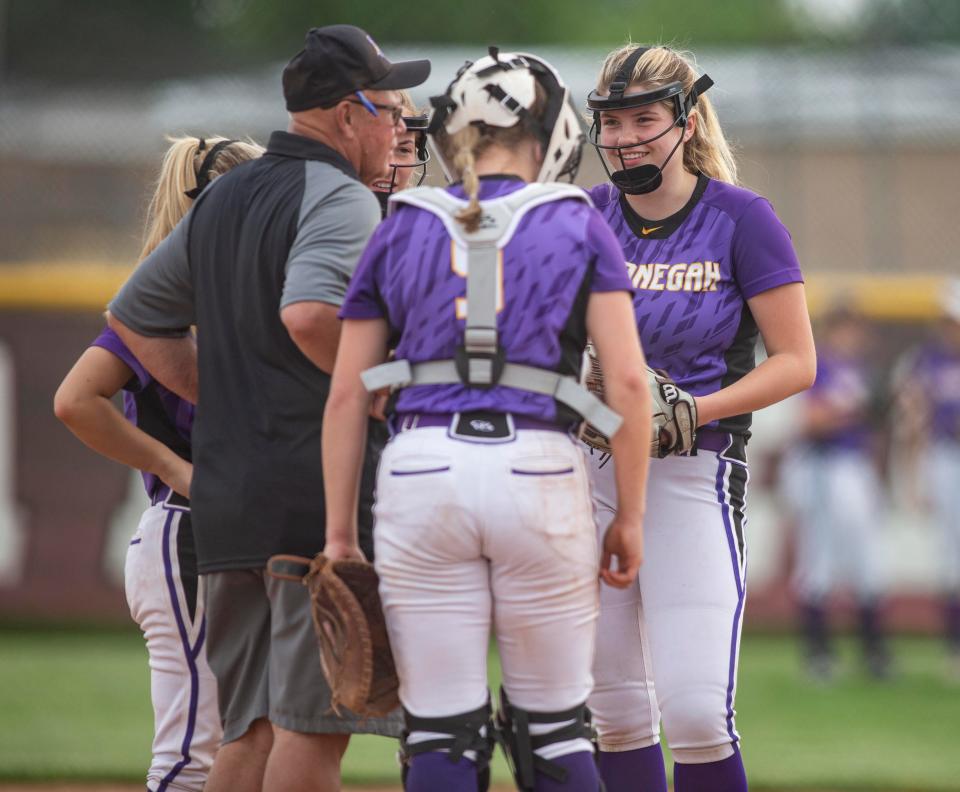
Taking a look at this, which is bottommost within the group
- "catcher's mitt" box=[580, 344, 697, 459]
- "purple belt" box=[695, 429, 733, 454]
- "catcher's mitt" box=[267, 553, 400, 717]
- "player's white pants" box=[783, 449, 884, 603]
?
"player's white pants" box=[783, 449, 884, 603]

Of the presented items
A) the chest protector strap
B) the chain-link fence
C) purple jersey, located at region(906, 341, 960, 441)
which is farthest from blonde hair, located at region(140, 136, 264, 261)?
the chain-link fence

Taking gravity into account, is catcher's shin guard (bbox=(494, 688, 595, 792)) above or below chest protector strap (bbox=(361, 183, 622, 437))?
below

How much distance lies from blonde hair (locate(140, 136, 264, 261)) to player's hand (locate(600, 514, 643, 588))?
1.63m

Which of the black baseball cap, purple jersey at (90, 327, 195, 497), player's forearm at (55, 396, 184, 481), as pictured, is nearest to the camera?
the black baseball cap

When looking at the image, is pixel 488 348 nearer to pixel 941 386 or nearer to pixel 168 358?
pixel 168 358

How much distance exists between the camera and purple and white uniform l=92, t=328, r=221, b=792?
13.0 feet

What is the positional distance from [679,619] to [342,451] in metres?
1.10

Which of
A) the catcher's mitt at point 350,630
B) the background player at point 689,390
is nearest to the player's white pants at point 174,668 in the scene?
the catcher's mitt at point 350,630

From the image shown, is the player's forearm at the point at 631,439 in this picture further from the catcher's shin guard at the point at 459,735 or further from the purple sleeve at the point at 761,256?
the purple sleeve at the point at 761,256

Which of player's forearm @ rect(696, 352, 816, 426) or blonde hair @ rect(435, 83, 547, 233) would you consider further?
player's forearm @ rect(696, 352, 816, 426)

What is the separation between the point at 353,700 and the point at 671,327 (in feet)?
4.40

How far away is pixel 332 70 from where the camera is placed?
367 cm

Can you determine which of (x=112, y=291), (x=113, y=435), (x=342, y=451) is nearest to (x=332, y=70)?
(x=342, y=451)

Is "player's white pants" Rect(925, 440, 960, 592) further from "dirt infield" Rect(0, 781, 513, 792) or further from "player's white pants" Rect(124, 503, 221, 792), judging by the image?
"player's white pants" Rect(124, 503, 221, 792)
